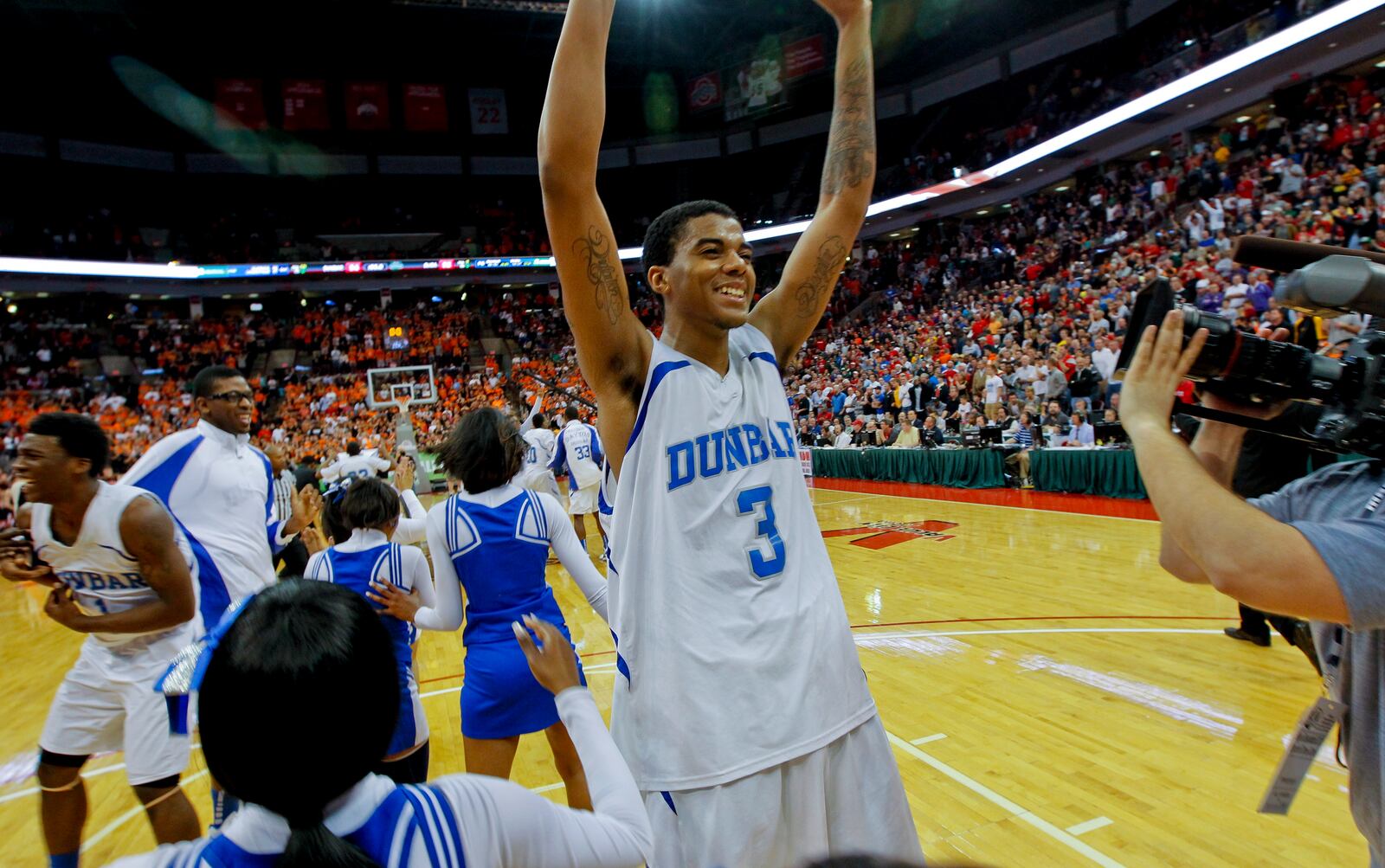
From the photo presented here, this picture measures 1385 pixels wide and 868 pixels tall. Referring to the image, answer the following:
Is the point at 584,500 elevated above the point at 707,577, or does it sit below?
below

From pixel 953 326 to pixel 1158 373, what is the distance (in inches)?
766

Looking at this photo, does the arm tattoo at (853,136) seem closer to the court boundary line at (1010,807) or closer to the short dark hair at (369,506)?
the short dark hair at (369,506)

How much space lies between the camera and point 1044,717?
438 centimetres

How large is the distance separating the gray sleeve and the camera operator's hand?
259 mm

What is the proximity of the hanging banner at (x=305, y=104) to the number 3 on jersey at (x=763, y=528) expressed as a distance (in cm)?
3200

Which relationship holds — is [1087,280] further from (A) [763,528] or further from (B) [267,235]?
(B) [267,235]

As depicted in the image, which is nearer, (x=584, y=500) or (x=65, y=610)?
(x=65, y=610)

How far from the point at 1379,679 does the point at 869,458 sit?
14.5 m

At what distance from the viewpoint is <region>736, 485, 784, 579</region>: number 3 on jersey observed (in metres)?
1.62

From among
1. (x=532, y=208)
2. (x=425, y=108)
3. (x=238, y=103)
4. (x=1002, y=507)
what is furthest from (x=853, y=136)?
(x=532, y=208)

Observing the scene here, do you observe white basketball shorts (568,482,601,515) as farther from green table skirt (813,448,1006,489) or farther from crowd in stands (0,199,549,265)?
crowd in stands (0,199,549,265)

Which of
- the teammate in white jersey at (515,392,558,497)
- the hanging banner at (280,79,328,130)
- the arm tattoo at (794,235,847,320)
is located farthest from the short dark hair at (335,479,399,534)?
the hanging banner at (280,79,328,130)

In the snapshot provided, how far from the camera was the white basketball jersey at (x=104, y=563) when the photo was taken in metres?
2.92

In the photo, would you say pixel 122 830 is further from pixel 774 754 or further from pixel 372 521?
pixel 774 754
